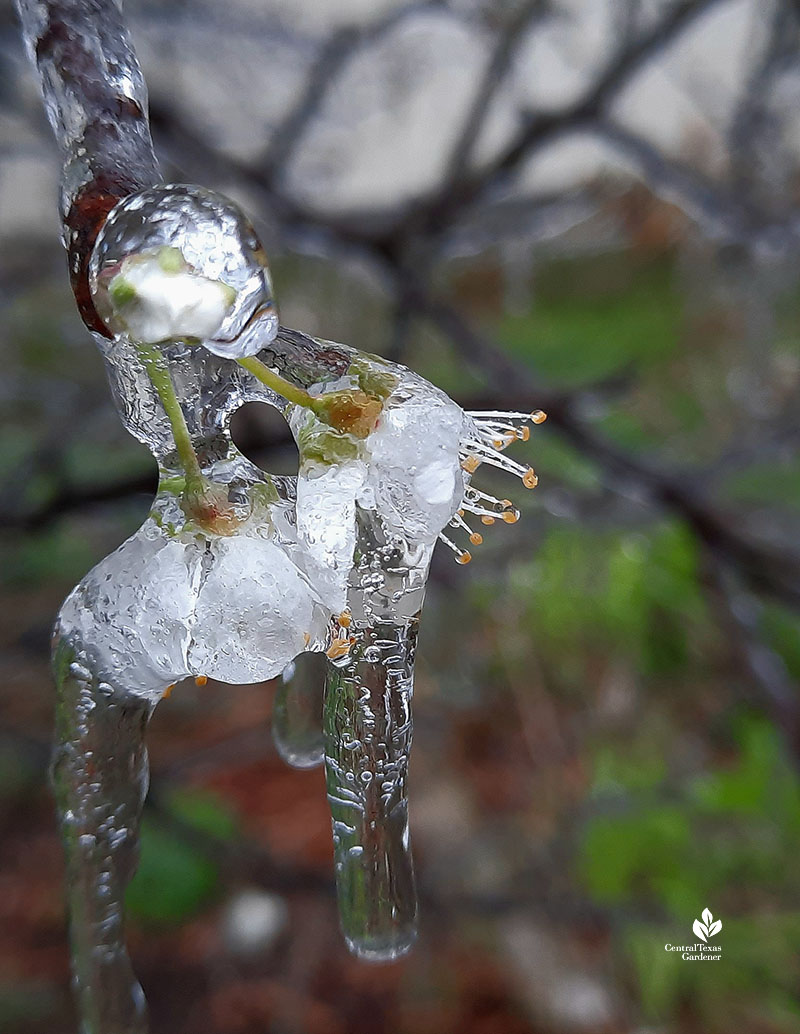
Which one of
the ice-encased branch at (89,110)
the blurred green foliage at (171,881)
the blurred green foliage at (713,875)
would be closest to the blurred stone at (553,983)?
the blurred green foliage at (713,875)

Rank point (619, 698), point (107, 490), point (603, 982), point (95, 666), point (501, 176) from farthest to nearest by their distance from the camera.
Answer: point (619, 698), point (603, 982), point (501, 176), point (107, 490), point (95, 666)

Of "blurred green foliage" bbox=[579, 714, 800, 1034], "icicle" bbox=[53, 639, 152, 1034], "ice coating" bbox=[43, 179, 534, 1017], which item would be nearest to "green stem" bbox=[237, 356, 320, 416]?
"ice coating" bbox=[43, 179, 534, 1017]

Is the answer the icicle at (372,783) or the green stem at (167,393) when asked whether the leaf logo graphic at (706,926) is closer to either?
the icicle at (372,783)

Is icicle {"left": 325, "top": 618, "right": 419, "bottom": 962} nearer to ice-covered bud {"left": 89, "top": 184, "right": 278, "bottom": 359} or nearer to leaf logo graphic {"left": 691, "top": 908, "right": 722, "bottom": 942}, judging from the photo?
ice-covered bud {"left": 89, "top": 184, "right": 278, "bottom": 359}

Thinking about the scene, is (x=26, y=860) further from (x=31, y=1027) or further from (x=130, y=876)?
(x=130, y=876)

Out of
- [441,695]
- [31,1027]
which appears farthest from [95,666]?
[441,695]

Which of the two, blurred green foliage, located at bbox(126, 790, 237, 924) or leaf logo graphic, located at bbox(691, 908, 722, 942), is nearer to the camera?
leaf logo graphic, located at bbox(691, 908, 722, 942)

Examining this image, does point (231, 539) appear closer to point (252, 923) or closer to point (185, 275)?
point (185, 275)
